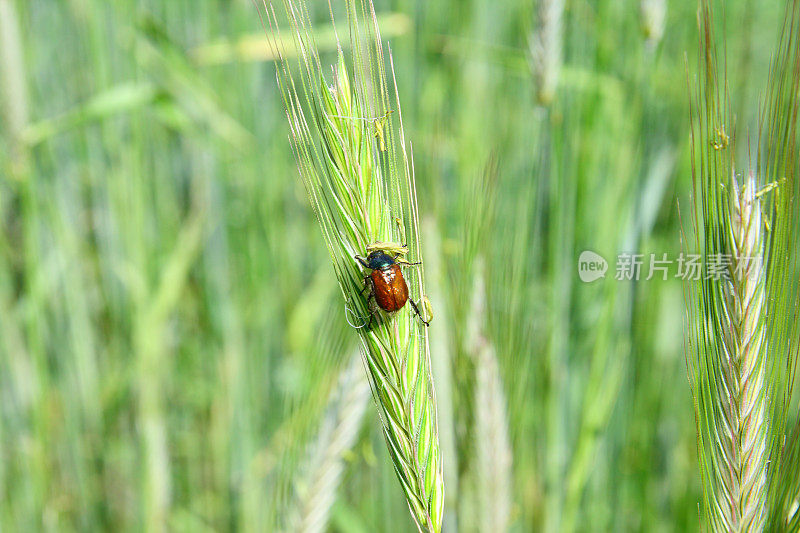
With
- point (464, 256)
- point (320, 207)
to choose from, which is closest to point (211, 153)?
point (464, 256)

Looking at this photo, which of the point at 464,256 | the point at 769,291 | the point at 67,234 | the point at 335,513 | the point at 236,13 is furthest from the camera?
the point at 67,234

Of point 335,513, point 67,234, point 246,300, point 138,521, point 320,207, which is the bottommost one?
point 138,521

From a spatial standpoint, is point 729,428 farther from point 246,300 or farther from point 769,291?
point 246,300

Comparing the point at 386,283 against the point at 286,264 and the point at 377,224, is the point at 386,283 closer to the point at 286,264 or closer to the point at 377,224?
the point at 377,224

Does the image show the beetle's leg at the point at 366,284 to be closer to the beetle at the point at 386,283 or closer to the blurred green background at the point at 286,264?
the beetle at the point at 386,283

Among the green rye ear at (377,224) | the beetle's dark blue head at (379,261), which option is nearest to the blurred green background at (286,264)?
the beetle's dark blue head at (379,261)

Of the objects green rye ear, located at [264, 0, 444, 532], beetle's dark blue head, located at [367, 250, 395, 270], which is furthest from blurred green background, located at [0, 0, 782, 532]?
green rye ear, located at [264, 0, 444, 532]

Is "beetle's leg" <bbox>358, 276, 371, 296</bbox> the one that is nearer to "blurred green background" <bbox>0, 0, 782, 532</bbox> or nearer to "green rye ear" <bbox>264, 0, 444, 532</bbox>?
"green rye ear" <bbox>264, 0, 444, 532</bbox>
